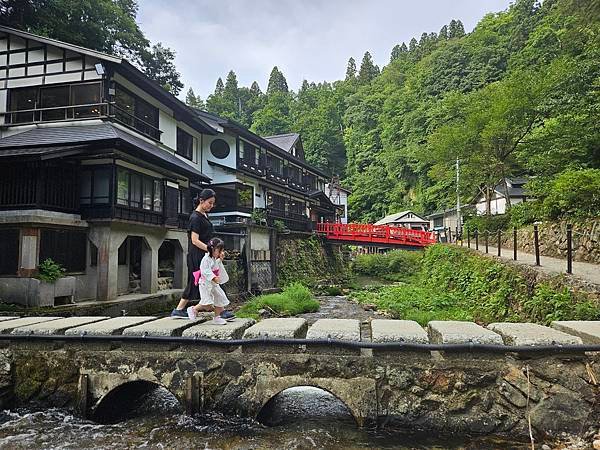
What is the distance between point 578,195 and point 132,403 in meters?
13.4

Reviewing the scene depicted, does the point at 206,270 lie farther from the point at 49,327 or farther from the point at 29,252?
the point at 29,252

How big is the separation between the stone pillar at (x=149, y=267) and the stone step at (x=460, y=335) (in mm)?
14699

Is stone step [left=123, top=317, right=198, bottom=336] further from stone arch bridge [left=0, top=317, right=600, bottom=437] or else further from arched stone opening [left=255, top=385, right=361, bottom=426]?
arched stone opening [left=255, top=385, right=361, bottom=426]

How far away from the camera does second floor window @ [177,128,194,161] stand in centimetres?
2201

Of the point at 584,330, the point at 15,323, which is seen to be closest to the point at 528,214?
the point at 584,330

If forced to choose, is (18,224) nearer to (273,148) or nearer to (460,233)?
(273,148)

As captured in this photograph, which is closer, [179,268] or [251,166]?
[179,268]

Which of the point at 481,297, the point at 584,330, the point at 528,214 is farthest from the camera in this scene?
the point at 528,214

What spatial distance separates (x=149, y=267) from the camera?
639 inches

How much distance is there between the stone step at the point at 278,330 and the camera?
3459mm

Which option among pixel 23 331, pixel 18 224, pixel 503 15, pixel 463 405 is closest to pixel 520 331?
pixel 463 405

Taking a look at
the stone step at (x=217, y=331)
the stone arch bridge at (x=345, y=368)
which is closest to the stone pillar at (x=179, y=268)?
the stone arch bridge at (x=345, y=368)

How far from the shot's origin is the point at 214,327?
12.6 ft

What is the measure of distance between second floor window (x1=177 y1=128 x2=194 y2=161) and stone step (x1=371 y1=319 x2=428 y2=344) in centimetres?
2008
